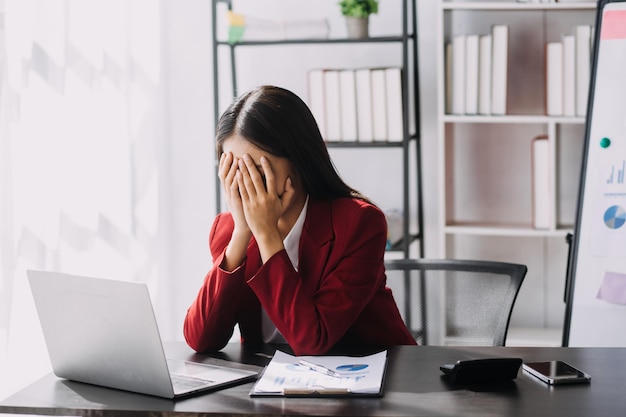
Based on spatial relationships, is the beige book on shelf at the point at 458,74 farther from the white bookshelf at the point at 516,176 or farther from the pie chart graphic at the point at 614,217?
the pie chart graphic at the point at 614,217

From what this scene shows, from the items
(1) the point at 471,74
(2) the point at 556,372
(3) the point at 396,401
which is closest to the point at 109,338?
(3) the point at 396,401

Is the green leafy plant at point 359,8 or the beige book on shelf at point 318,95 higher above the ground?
the green leafy plant at point 359,8

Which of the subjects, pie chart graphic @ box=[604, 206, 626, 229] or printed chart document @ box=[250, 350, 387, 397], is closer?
printed chart document @ box=[250, 350, 387, 397]

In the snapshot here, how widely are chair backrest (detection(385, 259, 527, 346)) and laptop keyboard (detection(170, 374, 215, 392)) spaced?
795mm

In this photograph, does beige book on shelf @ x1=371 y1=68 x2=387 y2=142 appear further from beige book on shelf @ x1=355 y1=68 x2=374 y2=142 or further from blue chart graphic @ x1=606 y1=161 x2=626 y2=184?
blue chart graphic @ x1=606 y1=161 x2=626 y2=184

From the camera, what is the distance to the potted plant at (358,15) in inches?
127

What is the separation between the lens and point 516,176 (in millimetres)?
3451

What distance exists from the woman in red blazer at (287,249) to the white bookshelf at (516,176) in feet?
4.85

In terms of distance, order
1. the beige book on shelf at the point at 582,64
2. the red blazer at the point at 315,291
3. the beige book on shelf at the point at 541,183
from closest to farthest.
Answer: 1. the red blazer at the point at 315,291
2. the beige book on shelf at the point at 582,64
3. the beige book on shelf at the point at 541,183

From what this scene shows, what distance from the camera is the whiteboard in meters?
2.69

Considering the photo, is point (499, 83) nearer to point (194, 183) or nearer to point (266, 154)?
point (194, 183)

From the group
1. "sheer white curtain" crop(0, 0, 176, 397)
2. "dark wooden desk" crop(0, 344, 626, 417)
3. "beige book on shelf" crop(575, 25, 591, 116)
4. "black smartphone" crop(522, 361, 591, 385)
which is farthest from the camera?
"beige book on shelf" crop(575, 25, 591, 116)

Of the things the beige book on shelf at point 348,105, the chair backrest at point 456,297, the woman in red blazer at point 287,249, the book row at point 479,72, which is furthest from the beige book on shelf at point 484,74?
the woman in red blazer at point 287,249

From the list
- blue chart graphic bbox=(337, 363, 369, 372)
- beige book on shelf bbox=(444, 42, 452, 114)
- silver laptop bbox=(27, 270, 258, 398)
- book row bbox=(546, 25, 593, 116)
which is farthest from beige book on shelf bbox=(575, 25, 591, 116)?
silver laptop bbox=(27, 270, 258, 398)
